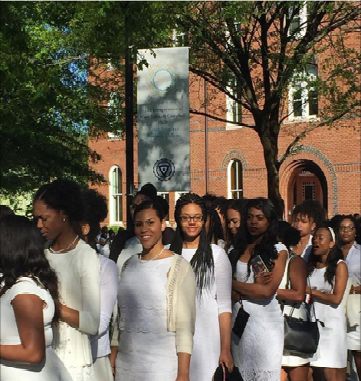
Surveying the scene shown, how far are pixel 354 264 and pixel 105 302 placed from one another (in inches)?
214

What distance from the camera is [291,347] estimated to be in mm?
7766

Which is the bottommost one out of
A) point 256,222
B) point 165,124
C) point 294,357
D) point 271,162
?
point 294,357

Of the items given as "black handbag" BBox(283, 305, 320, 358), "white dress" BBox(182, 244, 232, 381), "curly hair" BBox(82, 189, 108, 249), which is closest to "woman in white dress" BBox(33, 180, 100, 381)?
"curly hair" BBox(82, 189, 108, 249)

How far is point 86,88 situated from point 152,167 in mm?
10110

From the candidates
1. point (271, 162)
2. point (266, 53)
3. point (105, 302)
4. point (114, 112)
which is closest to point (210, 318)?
point (105, 302)

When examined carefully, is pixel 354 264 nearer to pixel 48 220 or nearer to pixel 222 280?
pixel 222 280

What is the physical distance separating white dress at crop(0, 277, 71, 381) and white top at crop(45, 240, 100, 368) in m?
0.49

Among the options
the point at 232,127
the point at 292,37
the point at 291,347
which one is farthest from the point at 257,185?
the point at 291,347

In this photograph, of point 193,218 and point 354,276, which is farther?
point 354,276

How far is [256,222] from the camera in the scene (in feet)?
24.5

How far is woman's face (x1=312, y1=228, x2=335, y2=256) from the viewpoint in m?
8.58

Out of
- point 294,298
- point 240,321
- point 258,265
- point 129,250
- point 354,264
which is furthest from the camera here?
point 354,264

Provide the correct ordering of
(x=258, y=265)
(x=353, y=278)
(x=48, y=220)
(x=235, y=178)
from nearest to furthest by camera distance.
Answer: (x=48, y=220)
(x=258, y=265)
(x=353, y=278)
(x=235, y=178)

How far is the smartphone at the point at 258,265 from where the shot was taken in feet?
24.2
